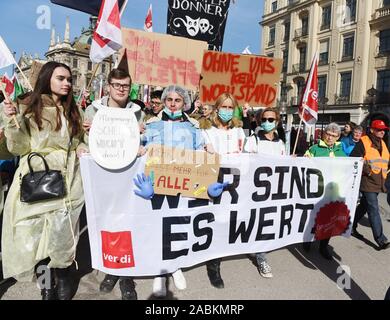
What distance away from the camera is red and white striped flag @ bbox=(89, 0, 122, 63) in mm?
3629

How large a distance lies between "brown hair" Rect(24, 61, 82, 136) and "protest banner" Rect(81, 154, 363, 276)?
13.0 inches

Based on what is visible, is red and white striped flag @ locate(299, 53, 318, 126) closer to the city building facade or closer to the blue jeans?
the blue jeans

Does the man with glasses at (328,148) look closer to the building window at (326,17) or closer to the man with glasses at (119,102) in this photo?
the man with glasses at (119,102)

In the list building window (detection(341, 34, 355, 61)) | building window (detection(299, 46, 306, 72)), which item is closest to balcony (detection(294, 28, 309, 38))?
building window (detection(299, 46, 306, 72))

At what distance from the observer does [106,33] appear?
364cm

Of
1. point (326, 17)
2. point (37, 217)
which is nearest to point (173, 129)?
point (37, 217)

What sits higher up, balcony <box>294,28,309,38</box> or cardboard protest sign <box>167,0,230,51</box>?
balcony <box>294,28,309,38</box>

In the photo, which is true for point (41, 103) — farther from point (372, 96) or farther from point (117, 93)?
point (372, 96)

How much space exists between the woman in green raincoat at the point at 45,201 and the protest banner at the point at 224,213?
0.58ft

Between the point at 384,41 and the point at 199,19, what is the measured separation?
1417 inches

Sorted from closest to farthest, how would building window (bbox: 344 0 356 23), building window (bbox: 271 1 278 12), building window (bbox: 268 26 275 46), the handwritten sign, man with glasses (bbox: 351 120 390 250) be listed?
the handwritten sign → man with glasses (bbox: 351 120 390 250) → building window (bbox: 344 0 356 23) → building window (bbox: 271 1 278 12) → building window (bbox: 268 26 275 46)

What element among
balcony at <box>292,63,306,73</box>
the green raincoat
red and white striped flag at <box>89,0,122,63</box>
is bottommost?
the green raincoat

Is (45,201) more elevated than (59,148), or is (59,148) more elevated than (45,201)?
(59,148)
